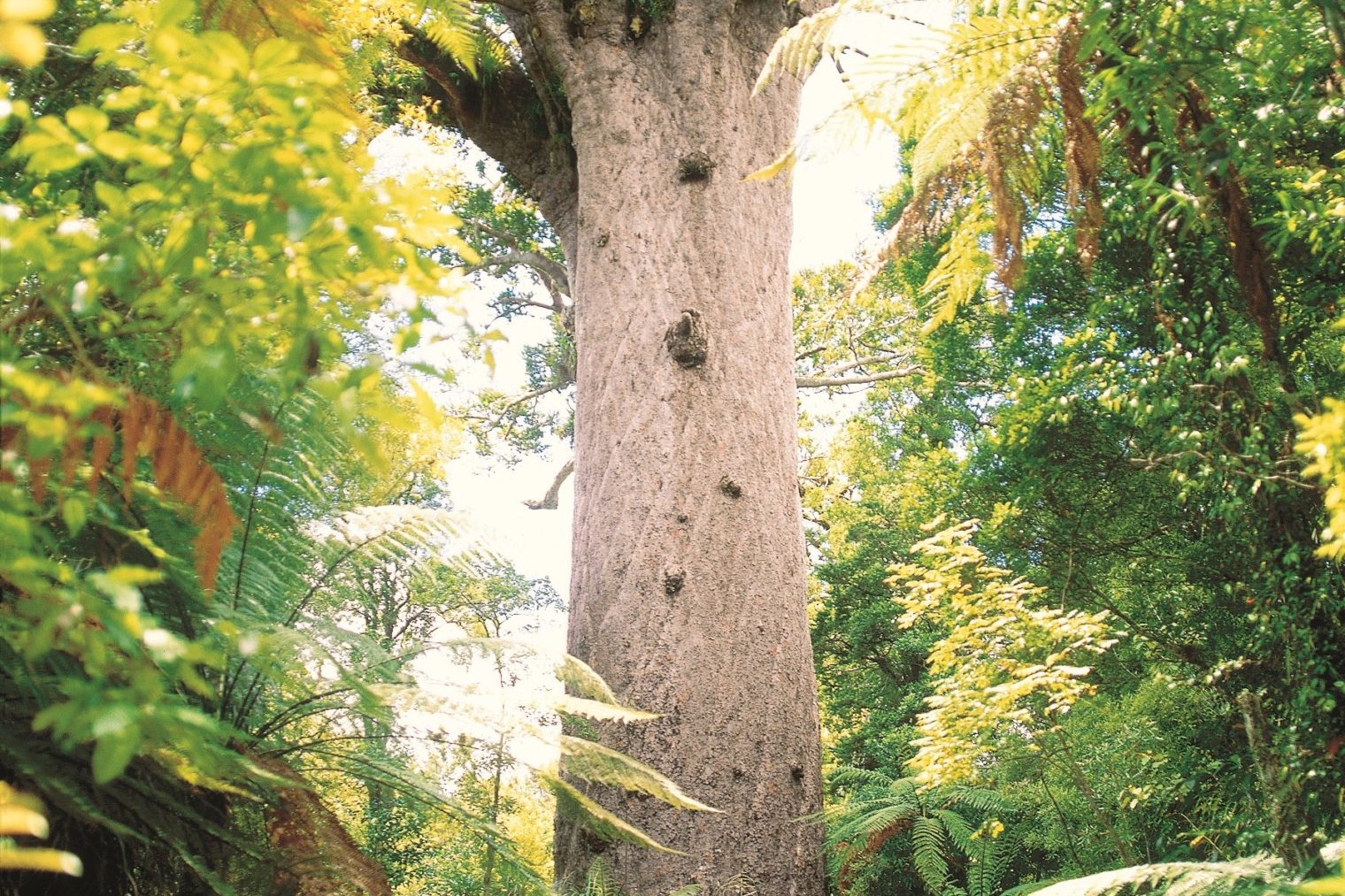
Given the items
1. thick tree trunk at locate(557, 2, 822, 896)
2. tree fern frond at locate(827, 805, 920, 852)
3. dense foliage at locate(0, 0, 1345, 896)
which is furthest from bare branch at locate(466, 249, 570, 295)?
tree fern frond at locate(827, 805, 920, 852)

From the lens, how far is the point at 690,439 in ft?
11.4

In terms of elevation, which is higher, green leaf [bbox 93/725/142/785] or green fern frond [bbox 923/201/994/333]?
green fern frond [bbox 923/201/994/333]

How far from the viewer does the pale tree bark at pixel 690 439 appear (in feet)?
9.88

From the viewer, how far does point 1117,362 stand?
19.2 ft

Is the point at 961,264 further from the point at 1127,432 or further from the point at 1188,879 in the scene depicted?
the point at 1127,432

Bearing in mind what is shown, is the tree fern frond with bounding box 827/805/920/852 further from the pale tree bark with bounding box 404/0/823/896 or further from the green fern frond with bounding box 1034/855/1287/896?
the green fern frond with bounding box 1034/855/1287/896

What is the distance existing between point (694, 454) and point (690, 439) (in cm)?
6

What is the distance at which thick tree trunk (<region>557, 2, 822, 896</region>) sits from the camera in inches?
118

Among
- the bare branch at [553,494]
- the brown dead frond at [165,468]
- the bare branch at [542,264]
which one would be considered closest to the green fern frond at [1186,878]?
the brown dead frond at [165,468]

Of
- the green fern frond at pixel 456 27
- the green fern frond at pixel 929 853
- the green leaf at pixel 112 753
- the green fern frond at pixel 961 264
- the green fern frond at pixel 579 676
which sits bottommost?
the green fern frond at pixel 929 853

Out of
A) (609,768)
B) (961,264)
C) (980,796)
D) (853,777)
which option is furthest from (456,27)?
(853,777)

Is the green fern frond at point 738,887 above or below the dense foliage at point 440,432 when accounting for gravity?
below

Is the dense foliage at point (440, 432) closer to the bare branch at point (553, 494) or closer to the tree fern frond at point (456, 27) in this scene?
the tree fern frond at point (456, 27)

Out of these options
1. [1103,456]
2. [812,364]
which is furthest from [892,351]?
[1103,456]
